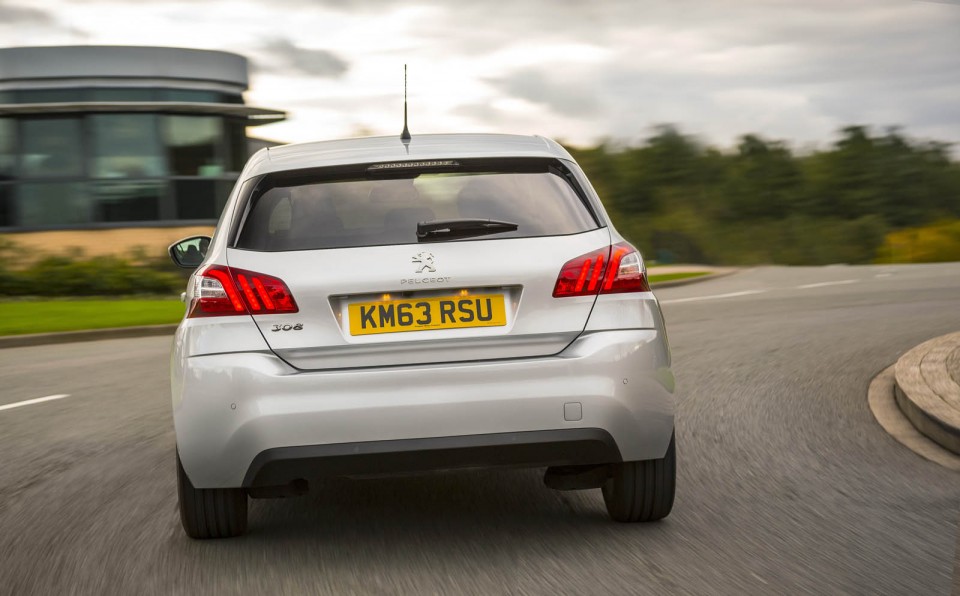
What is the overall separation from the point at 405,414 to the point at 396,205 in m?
0.84

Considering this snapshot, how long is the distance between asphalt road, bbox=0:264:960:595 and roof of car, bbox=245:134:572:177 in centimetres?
152

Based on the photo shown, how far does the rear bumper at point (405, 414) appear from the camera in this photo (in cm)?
428

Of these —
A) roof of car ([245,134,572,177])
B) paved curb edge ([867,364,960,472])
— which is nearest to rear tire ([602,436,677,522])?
roof of car ([245,134,572,177])

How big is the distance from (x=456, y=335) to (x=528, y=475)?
6.53ft

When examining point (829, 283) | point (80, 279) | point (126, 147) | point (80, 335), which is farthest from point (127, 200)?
point (829, 283)

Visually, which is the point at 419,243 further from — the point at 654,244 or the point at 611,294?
the point at 654,244

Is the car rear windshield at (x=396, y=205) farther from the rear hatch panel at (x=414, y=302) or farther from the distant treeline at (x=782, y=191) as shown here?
the distant treeline at (x=782, y=191)

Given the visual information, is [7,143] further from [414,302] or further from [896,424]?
[414,302]

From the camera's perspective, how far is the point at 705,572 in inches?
167

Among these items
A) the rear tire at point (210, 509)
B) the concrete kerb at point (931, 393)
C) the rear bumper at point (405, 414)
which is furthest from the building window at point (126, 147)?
the rear bumper at point (405, 414)

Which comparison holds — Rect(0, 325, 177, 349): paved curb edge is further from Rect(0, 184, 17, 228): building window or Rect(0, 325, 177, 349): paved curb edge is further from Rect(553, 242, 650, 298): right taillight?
Rect(0, 184, 17, 228): building window

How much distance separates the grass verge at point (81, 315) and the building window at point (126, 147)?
11.6 m

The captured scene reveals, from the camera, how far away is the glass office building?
34.3m

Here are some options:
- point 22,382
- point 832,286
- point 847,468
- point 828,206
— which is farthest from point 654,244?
point 847,468
